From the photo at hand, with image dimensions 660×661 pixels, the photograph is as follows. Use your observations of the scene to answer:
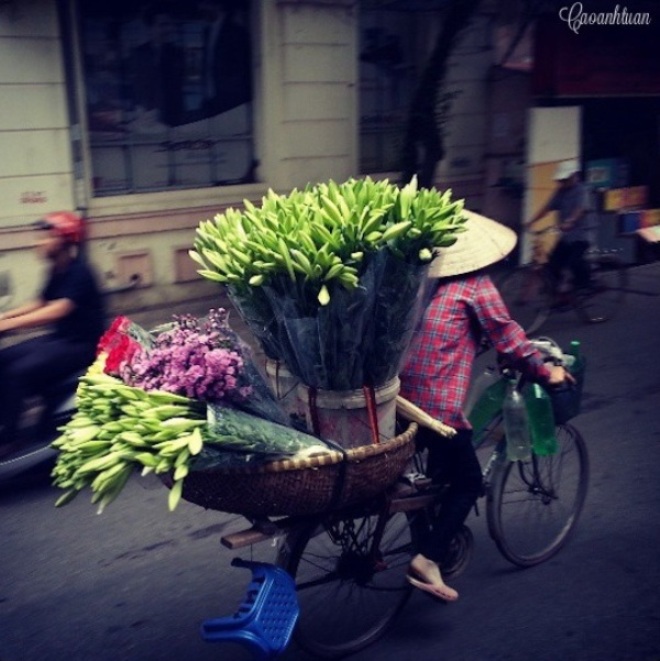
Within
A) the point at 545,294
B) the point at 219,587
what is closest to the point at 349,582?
the point at 219,587

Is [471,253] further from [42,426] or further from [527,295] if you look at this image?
[527,295]

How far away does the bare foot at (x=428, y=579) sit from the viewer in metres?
3.79

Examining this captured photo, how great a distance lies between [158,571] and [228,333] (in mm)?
2007

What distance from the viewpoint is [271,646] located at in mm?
2961

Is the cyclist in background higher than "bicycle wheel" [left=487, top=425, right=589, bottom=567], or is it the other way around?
the cyclist in background

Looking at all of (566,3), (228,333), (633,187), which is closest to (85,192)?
(566,3)

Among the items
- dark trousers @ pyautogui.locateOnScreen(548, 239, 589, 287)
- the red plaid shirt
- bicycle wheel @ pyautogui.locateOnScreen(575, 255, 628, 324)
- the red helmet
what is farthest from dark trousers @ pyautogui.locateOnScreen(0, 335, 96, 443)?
bicycle wheel @ pyautogui.locateOnScreen(575, 255, 628, 324)

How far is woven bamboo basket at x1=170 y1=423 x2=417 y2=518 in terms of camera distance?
2.94 metres

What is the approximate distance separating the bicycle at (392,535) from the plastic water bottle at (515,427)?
0.27 ft

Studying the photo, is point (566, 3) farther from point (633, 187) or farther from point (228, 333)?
point (228, 333)

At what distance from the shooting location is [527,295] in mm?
9656

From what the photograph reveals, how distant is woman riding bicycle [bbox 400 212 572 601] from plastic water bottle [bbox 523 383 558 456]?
0.27 metres

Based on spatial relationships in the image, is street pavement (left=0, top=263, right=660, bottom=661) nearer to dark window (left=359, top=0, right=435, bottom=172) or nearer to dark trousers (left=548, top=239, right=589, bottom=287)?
dark trousers (left=548, top=239, right=589, bottom=287)

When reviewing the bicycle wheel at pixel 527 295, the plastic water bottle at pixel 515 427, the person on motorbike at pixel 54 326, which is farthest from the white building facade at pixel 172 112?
the plastic water bottle at pixel 515 427
